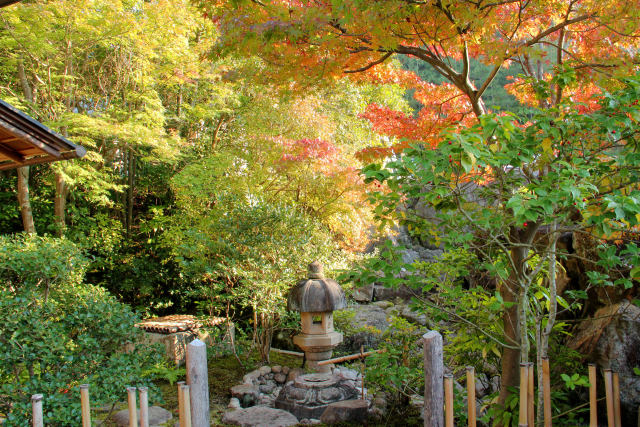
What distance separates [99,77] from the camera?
9.76 metres

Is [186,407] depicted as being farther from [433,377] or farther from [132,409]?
[433,377]

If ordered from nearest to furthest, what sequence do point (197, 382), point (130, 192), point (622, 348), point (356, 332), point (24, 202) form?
point (197, 382), point (622, 348), point (356, 332), point (24, 202), point (130, 192)

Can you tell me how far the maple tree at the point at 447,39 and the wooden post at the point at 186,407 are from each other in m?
2.01

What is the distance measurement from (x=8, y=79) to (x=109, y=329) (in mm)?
7792

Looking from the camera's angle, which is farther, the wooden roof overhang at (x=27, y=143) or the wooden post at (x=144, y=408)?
the wooden roof overhang at (x=27, y=143)

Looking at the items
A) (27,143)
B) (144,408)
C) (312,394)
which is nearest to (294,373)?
(312,394)

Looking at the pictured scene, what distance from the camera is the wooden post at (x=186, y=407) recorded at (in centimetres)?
258

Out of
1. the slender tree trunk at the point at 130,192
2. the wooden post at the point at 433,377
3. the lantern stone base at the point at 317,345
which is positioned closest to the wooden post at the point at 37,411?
the wooden post at the point at 433,377

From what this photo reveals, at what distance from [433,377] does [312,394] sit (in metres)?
2.92

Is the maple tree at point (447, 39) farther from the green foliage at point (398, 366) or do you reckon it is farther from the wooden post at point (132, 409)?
the wooden post at point (132, 409)

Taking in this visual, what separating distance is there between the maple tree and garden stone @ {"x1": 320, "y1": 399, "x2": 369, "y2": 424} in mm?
Result: 1517

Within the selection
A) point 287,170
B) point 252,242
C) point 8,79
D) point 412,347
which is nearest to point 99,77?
point 8,79

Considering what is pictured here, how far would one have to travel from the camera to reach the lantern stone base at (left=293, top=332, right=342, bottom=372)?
5.89 metres

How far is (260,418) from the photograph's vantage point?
502cm
